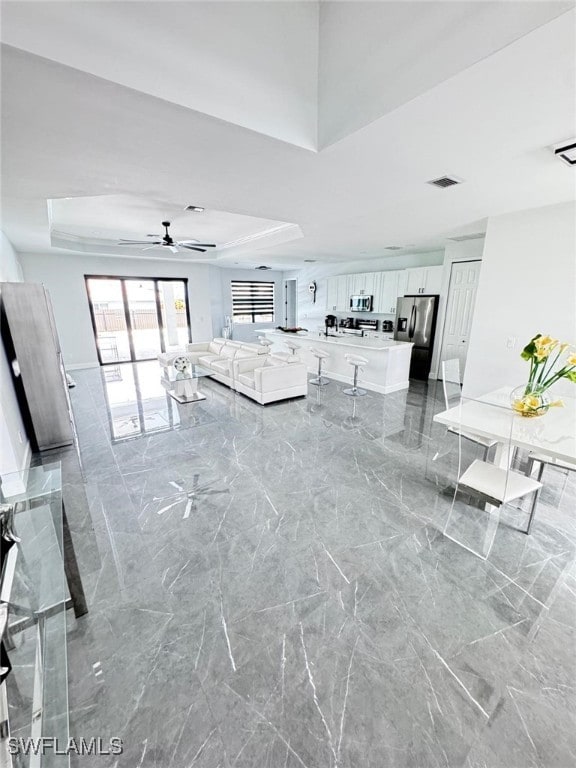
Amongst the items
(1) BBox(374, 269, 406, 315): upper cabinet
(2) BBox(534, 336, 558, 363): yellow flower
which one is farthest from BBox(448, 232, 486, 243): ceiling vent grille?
(2) BBox(534, 336, 558, 363): yellow flower

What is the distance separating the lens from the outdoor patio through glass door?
7992 mm

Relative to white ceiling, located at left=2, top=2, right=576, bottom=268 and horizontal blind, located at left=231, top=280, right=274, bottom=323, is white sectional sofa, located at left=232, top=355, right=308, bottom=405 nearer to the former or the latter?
white ceiling, located at left=2, top=2, right=576, bottom=268

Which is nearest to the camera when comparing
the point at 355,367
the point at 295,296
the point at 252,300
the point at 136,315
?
the point at 355,367

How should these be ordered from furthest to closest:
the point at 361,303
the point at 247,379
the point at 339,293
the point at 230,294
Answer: the point at 230,294 < the point at 339,293 < the point at 361,303 < the point at 247,379

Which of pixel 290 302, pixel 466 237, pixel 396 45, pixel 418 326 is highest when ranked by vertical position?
pixel 396 45

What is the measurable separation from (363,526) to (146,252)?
26.0ft

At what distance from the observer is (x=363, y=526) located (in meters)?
2.35

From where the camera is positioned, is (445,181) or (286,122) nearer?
(286,122)

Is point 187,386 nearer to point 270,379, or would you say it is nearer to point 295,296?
point 270,379

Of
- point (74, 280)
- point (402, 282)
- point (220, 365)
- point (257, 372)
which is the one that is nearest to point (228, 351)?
point (220, 365)

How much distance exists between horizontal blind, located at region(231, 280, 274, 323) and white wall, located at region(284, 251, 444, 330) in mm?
1020

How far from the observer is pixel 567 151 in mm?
2078

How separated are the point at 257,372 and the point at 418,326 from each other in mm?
3722

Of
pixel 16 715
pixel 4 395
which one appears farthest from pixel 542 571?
pixel 4 395
